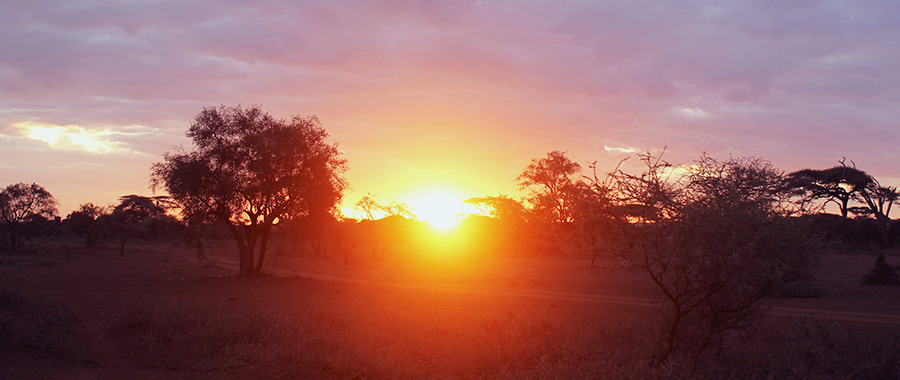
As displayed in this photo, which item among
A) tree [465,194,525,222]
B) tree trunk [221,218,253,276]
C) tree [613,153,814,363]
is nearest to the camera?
tree [613,153,814,363]

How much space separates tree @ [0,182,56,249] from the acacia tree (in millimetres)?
40382

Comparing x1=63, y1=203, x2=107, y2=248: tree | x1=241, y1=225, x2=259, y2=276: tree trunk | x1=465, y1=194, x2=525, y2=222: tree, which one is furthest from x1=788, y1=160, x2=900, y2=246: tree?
x1=63, y1=203, x2=107, y2=248: tree

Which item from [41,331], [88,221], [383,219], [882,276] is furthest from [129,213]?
[882,276]

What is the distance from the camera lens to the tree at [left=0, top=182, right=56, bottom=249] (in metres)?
58.3

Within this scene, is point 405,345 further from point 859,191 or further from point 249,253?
point 859,191

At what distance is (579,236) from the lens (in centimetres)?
912

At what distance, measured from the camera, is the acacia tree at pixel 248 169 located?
2639 cm

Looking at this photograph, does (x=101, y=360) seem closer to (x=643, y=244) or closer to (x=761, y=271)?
(x=643, y=244)

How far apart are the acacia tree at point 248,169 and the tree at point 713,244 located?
66.3 ft

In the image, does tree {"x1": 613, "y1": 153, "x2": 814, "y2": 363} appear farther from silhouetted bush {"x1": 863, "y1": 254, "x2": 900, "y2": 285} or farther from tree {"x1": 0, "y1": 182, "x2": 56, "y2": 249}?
tree {"x1": 0, "y1": 182, "x2": 56, "y2": 249}

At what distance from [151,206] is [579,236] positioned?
246 ft

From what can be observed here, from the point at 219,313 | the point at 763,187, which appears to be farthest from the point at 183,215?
the point at 763,187

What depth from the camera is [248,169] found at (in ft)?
88.1

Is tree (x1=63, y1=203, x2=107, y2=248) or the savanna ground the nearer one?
the savanna ground
